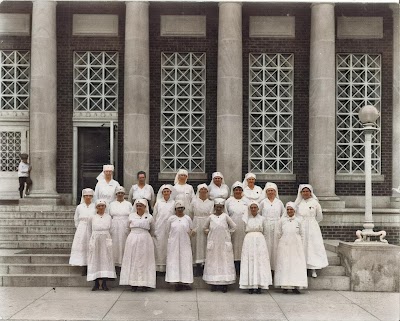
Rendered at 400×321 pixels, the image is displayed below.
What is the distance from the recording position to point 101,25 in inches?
661

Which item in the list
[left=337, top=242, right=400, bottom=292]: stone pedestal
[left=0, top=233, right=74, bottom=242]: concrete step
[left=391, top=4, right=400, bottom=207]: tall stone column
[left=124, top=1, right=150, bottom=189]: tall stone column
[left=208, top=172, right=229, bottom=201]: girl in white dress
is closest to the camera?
[left=337, top=242, right=400, bottom=292]: stone pedestal

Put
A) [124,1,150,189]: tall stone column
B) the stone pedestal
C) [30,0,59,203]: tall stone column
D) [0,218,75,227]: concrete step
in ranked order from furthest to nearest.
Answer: [124,1,150,189]: tall stone column
[30,0,59,203]: tall stone column
[0,218,75,227]: concrete step
the stone pedestal

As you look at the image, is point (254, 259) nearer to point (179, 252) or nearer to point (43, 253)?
point (179, 252)

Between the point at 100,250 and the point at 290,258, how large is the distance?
3.39 metres

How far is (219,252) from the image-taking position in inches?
408

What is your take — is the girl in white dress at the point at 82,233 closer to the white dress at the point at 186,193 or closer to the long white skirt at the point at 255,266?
the white dress at the point at 186,193

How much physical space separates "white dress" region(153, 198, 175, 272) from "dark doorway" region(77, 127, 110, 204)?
20.4 ft

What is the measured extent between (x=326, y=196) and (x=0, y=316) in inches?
377

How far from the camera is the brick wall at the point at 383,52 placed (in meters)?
16.8

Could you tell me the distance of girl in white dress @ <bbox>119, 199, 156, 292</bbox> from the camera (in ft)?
33.8

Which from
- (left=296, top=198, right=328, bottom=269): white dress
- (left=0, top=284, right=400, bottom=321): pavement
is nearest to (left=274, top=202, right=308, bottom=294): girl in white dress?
(left=0, top=284, right=400, bottom=321): pavement

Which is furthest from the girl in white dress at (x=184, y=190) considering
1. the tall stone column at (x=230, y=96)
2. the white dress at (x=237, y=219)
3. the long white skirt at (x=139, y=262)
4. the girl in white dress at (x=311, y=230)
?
the tall stone column at (x=230, y=96)

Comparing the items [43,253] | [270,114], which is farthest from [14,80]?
[270,114]

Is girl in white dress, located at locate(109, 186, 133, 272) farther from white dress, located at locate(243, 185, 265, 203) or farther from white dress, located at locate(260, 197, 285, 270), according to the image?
white dress, located at locate(260, 197, 285, 270)
